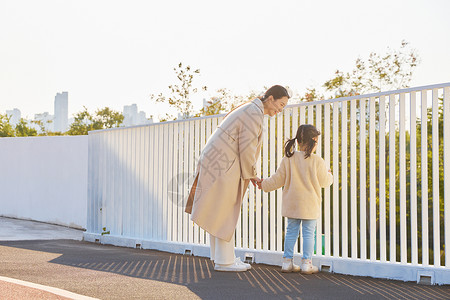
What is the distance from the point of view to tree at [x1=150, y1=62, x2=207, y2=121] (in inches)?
754

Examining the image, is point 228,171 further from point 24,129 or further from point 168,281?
point 24,129

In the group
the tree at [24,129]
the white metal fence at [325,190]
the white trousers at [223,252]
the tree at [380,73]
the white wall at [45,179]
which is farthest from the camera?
the tree at [24,129]

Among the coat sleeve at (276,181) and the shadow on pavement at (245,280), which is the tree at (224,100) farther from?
the coat sleeve at (276,181)

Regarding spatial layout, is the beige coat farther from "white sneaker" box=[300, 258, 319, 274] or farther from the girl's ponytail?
"white sneaker" box=[300, 258, 319, 274]

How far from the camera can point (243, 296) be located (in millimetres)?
4270

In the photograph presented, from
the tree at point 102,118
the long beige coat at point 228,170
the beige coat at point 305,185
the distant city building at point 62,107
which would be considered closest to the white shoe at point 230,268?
the long beige coat at point 228,170

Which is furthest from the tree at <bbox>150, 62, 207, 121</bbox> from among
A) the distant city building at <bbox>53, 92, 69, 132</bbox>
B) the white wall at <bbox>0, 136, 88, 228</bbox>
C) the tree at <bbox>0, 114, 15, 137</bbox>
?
the distant city building at <bbox>53, 92, 69, 132</bbox>

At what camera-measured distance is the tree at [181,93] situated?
19.2 metres

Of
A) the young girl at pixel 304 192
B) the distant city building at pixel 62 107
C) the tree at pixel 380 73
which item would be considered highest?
the distant city building at pixel 62 107

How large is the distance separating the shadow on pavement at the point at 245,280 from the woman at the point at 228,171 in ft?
1.32

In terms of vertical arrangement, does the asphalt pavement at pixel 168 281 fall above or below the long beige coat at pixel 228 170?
below

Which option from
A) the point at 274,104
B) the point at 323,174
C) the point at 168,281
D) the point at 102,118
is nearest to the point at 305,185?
the point at 323,174

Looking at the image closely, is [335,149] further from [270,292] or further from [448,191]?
[270,292]

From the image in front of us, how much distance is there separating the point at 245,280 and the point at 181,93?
14.6 meters
